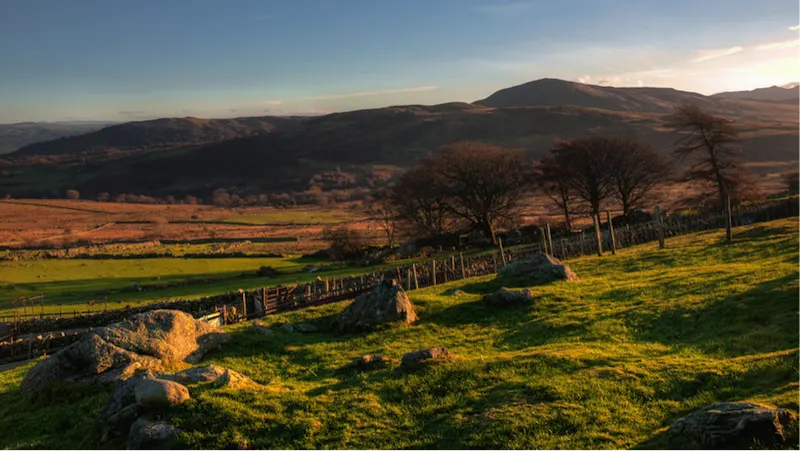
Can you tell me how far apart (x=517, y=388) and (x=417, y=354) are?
3.55 m

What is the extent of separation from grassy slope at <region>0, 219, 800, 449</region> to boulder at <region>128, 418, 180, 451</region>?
0.33 metres

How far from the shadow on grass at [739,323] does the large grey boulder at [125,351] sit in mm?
16612

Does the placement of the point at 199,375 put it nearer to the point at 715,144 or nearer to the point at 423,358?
the point at 423,358

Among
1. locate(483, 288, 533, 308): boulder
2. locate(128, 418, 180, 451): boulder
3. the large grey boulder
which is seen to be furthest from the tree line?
locate(128, 418, 180, 451): boulder

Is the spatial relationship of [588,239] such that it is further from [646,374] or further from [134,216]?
[134,216]

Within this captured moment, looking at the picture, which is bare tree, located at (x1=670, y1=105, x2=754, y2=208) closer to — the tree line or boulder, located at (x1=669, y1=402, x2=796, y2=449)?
the tree line

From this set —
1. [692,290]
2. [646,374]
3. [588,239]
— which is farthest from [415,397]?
[588,239]

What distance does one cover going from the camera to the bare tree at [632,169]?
215 feet

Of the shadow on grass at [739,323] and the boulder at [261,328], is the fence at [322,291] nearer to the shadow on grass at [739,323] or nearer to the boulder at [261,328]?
the boulder at [261,328]

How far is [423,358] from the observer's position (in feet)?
52.2

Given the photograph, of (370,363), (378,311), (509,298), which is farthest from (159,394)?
(509,298)

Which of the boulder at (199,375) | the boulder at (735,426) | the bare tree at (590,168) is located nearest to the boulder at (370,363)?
the boulder at (199,375)

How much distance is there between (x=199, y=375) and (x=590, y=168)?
196ft

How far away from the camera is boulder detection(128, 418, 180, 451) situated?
12266mm
